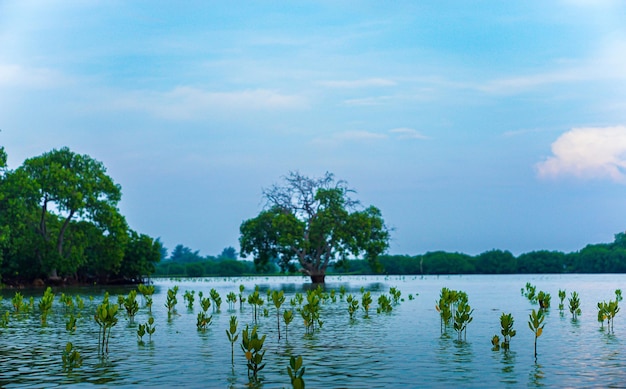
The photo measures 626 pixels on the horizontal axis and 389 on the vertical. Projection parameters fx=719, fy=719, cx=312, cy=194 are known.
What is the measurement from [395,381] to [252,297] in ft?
52.0

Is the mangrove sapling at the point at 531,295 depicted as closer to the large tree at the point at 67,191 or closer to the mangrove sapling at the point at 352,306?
the mangrove sapling at the point at 352,306

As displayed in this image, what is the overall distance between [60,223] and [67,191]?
1628 centimetres

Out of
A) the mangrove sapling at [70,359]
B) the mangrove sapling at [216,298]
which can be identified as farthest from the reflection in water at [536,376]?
the mangrove sapling at [216,298]

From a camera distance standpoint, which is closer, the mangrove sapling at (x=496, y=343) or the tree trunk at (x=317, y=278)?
the mangrove sapling at (x=496, y=343)

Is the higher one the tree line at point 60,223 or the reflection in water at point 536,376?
the tree line at point 60,223

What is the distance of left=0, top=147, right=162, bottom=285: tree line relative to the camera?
79125 millimetres

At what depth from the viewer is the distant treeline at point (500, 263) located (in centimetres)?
14700

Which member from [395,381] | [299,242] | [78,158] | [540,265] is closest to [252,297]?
[395,381]

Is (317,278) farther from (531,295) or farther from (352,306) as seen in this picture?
(352,306)

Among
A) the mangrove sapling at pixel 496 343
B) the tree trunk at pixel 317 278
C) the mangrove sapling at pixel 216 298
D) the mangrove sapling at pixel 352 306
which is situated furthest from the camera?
the tree trunk at pixel 317 278

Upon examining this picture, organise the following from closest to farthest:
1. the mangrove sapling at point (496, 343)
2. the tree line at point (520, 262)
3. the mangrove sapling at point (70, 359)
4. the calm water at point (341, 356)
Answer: the calm water at point (341, 356) → the mangrove sapling at point (70, 359) → the mangrove sapling at point (496, 343) → the tree line at point (520, 262)

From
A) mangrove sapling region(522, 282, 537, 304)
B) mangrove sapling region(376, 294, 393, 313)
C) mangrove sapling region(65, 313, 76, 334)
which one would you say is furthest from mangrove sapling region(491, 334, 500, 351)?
mangrove sapling region(522, 282, 537, 304)

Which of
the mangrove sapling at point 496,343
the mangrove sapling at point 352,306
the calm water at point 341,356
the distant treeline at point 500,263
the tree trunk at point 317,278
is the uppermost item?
the distant treeline at point 500,263

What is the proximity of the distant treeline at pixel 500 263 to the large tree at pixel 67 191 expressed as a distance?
73.2 m
